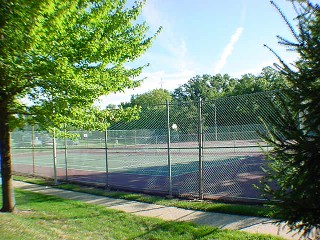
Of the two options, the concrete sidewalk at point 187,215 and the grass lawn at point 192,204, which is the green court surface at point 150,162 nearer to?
the grass lawn at point 192,204

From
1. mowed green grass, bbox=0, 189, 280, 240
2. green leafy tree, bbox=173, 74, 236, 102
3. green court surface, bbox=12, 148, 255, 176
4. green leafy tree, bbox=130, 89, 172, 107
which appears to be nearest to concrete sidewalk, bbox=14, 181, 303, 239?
mowed green grass, bbox=0, 189, 280, 240

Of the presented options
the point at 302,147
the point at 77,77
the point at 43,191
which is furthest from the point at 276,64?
the point at 43,191

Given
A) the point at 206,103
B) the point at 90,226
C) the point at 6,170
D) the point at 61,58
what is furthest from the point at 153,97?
the point at 61,58

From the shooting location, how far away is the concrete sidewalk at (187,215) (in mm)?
6555

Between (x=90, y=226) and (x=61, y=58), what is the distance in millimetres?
3657

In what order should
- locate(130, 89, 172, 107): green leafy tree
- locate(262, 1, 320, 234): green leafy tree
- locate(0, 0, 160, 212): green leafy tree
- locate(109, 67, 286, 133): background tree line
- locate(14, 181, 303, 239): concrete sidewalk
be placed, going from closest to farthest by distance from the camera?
locate(262, 1, 320, 234): green leafy tree < locate(0, 0, 160, 212): green leafy tree < locate(14, 181, 303, 239): concrete sidewalk < locate(109, 67, 286, 133): background tree line < locate(130, 89, 172, 107): green leafy tree

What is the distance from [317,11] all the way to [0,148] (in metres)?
7.21

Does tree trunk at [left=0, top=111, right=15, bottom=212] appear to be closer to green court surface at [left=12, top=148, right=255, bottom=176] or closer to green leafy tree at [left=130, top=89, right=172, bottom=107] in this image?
green court surface at [left=12, top=148, right=255, bottom=176]

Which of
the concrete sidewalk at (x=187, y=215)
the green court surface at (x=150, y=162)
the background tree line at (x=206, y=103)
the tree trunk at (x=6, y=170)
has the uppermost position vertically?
the background tree line at (x=206, y=103)

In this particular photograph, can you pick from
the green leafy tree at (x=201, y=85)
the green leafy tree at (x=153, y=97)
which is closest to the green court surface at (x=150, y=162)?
the green leafy tree at (x=153, y=97)

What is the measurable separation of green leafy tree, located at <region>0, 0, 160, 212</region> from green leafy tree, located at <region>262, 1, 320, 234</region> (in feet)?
11.3

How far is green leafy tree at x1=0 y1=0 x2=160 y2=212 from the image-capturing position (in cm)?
508

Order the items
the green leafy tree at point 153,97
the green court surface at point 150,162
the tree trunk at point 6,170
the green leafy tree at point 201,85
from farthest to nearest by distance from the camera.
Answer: the green leafy tree at point 201,85 → the green leafy tree at point 153,97 → the green court surface at point 150,162 → the tree trunk at point 6,170

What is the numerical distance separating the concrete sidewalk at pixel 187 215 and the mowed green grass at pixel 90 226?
408 millimetres
